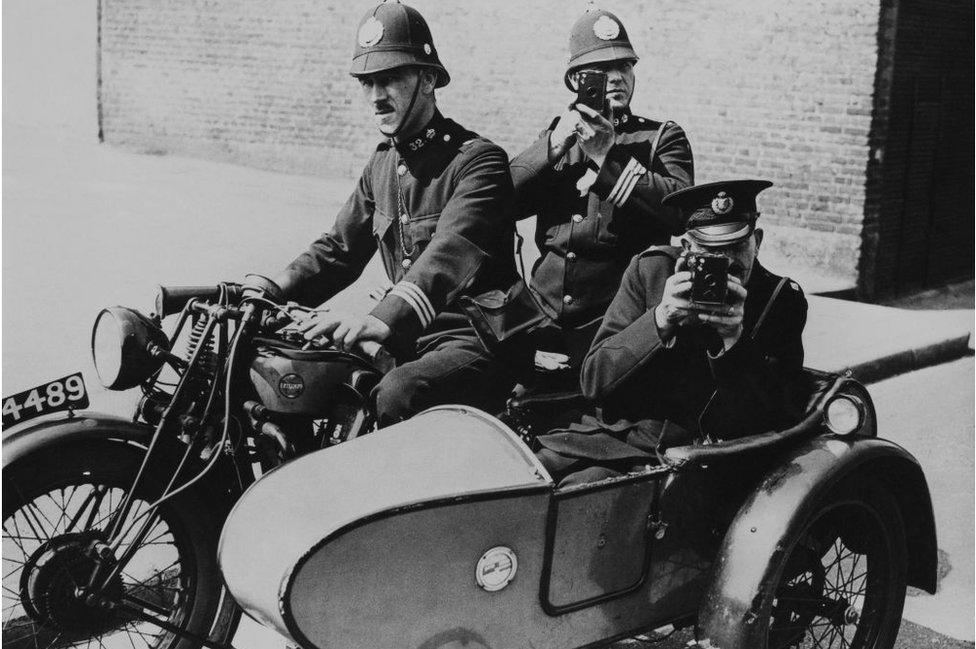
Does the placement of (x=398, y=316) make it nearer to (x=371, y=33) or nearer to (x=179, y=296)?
(x=179, y=296)

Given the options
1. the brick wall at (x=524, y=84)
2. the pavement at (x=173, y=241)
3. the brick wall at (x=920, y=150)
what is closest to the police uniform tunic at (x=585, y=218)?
the pavement at (x=173, y=241)

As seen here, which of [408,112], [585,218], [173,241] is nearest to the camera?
[408,112]

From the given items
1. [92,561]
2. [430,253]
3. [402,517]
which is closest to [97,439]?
[92,561]

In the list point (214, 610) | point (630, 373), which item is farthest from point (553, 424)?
point (214, 610)

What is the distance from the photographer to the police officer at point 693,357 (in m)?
3.07

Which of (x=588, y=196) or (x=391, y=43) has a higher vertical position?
(x=391, y=43)

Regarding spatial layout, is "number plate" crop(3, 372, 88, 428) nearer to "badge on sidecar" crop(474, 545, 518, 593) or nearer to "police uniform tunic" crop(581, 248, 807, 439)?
"badge on sidecar" crop(474, 545, 518, 593)

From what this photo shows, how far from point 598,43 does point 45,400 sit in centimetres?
244

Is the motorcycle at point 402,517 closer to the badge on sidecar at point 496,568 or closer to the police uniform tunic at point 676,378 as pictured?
the badge on sidecar at point 496,568

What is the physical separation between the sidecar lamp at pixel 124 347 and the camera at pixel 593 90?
1.65 m

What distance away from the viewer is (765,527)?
298 cm

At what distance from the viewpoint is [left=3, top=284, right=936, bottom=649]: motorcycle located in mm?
2578

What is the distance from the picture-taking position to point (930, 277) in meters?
11.2

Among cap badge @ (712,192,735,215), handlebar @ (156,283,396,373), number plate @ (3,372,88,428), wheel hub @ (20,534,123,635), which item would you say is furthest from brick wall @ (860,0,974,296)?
wheel hub @ (20,534,123,635)
